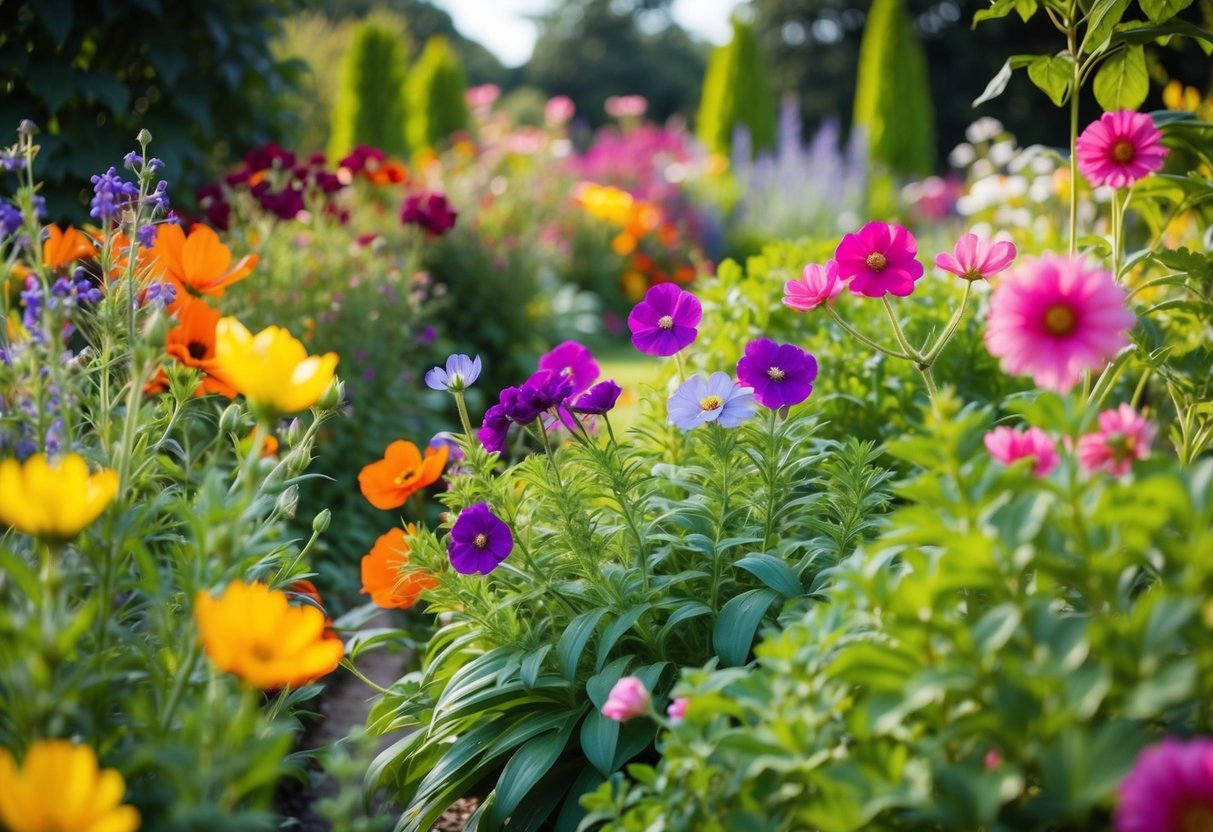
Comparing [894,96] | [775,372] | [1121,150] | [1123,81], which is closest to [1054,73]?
[1123,81]

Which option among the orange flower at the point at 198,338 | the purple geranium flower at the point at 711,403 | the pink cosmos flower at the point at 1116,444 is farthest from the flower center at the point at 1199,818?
the orange flower at the point at 198,338

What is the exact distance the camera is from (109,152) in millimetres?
2969

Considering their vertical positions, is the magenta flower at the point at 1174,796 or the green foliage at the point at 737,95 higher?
the green foliage at the point at 737,95

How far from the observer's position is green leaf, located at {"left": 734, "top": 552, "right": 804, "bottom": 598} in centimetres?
157

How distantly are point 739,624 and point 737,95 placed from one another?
11.6m

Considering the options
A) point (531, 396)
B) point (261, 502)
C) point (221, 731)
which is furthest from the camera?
point (531, 396)

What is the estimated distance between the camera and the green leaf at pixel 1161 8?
1.74m

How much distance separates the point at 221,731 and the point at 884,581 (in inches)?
26.5

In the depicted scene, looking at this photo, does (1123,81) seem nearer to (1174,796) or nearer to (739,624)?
(739,624)

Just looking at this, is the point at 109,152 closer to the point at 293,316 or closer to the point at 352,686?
the point at 293,316

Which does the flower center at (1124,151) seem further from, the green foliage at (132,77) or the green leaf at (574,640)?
the green foliage at (132,77)

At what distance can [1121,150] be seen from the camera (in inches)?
62.7

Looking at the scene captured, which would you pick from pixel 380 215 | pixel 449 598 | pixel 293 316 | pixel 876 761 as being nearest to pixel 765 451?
pixel 449 598

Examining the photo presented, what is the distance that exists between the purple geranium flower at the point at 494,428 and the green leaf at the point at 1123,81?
1249 millimetres
